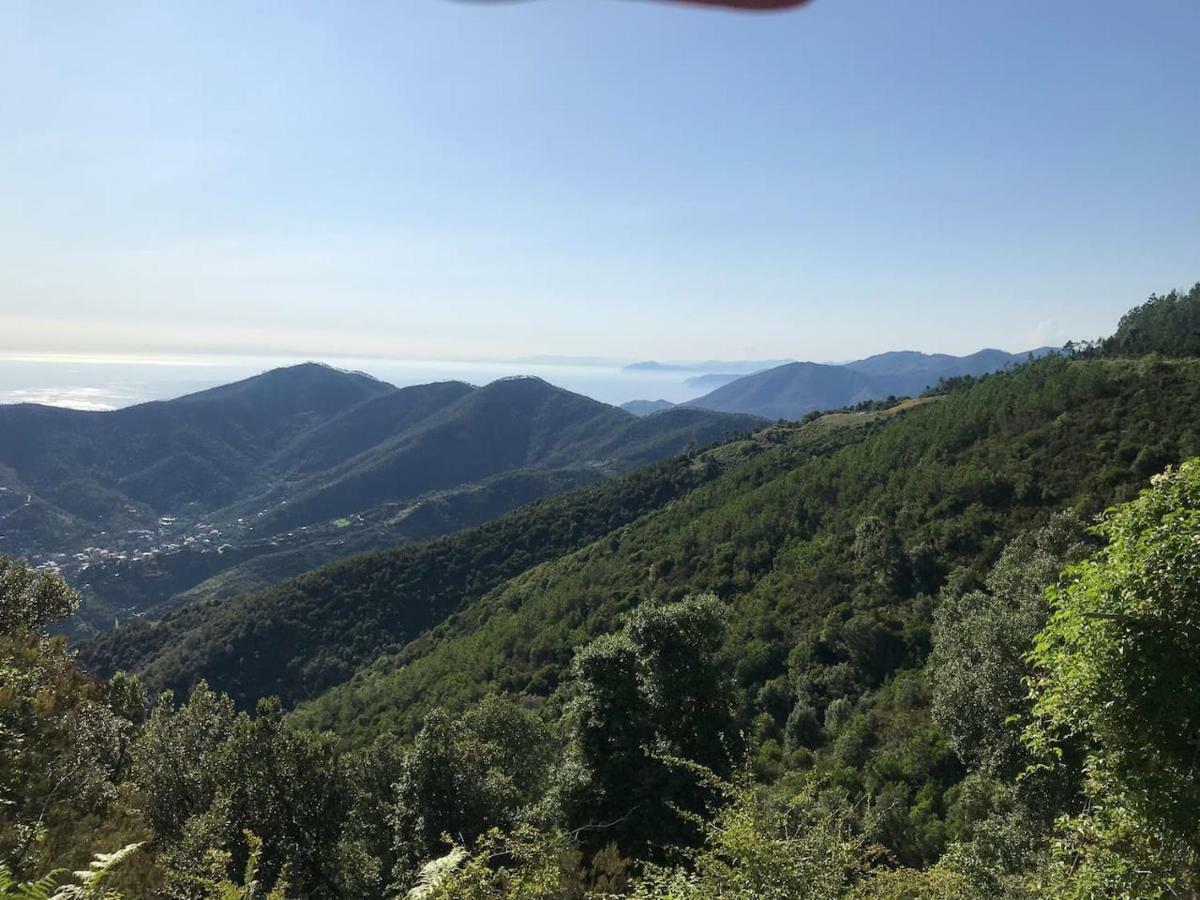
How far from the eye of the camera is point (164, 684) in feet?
303

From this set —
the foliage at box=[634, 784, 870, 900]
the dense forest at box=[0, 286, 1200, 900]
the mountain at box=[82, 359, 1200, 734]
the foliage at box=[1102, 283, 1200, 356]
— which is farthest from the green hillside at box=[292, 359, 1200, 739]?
the foliage at box=[634, 784, 870, 900]

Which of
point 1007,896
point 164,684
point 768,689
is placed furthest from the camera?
point 164,684

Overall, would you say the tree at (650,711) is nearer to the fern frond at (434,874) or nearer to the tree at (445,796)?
the tree at (445,796)

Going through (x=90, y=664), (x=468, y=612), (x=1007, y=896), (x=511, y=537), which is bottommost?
(x=90, y=664)

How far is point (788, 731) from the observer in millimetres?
39406

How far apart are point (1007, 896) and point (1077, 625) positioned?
5776 millimetres

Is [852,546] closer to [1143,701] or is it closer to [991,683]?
[991,683]

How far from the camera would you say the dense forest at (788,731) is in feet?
24.2

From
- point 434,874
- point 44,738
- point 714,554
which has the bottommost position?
point 714,554

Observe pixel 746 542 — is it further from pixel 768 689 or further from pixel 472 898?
pixel 472 898

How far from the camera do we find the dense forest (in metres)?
7.37

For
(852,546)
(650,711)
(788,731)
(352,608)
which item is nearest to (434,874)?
(650,711)

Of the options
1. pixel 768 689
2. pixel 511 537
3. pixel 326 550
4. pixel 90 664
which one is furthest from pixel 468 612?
pixel 326 550

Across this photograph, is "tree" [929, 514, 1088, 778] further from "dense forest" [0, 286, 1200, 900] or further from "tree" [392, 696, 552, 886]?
"tree" [392, 696, 552, 886]
